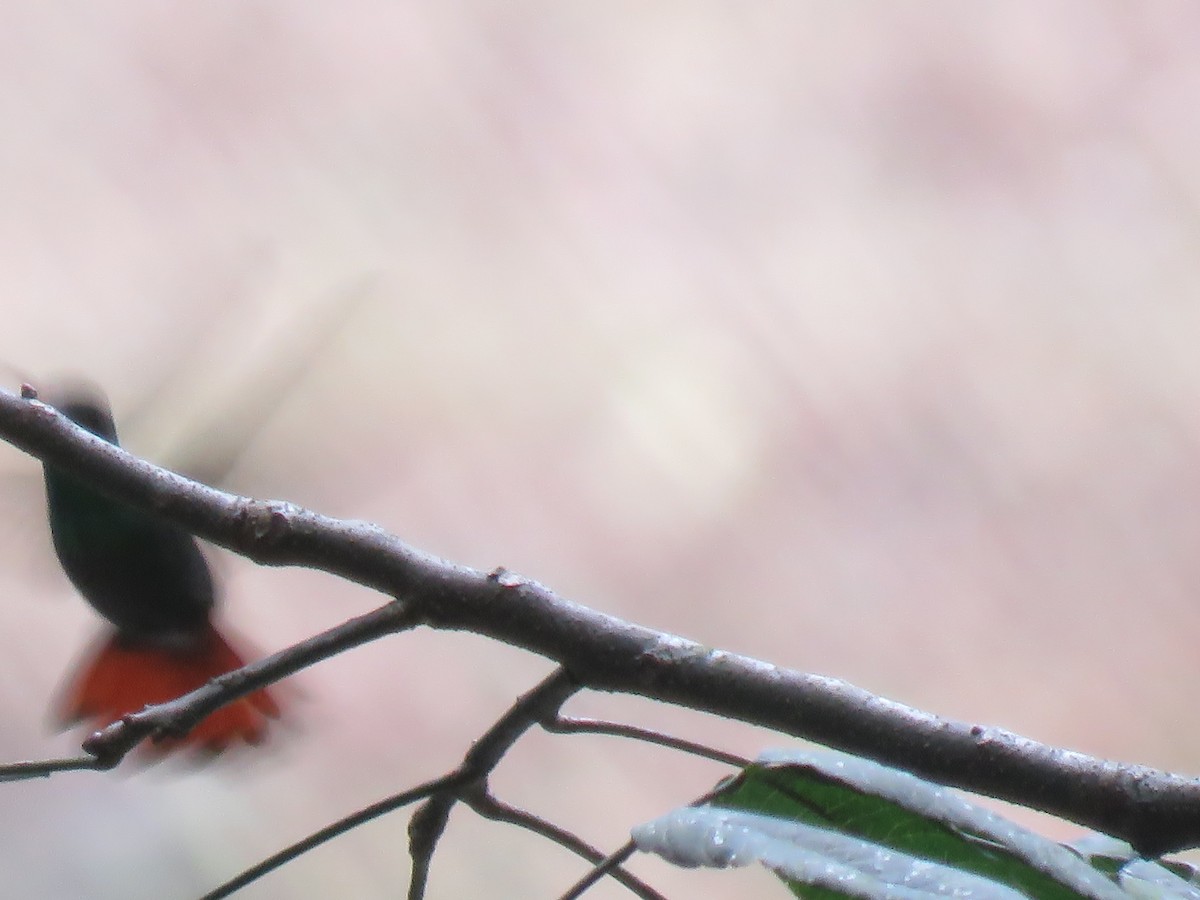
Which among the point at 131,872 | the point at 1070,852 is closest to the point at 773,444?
the point at 131,872

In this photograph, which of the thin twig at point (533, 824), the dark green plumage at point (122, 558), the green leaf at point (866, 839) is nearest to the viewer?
the green leaf at point (866, 839)

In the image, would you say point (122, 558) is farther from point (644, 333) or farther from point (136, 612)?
point (644, 333)

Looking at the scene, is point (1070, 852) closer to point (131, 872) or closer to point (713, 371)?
point (713, 371)

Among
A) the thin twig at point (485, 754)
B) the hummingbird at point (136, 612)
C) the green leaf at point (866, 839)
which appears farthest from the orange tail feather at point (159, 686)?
the green leaf at point (866, 839)

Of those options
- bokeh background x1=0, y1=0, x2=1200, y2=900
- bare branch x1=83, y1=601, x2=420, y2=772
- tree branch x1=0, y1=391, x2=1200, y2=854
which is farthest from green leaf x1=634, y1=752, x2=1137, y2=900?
bokeh background x1=0, y1=0, x2=1200, y2=900

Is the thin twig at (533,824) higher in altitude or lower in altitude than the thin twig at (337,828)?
higher

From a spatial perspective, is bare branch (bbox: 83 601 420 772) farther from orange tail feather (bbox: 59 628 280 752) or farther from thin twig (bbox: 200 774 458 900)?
orange tail feather (bbox: 59 628 280 752)

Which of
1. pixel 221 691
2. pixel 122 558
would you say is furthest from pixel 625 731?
pixel 122 558

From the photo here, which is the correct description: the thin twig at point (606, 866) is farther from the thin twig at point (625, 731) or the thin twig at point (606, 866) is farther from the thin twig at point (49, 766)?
the thin twig at point (49, 766)
